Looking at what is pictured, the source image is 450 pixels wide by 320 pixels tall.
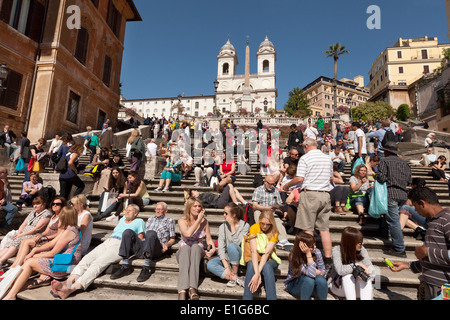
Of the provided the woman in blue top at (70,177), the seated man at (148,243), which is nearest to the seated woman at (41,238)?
the seated man at (148,243)

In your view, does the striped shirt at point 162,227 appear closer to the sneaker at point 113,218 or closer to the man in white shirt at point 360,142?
the sneaker at point 113,218

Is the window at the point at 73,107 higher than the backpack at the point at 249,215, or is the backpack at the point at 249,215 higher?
the window at the point at 73,107

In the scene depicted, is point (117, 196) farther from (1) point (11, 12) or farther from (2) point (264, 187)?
(1) point (11, 12)

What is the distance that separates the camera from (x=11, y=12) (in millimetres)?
12195

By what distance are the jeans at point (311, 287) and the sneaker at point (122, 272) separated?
2.92 metres

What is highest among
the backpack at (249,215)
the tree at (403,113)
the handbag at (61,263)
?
the tree at (403,113)

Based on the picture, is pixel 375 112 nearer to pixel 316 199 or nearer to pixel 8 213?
pixel 316 199

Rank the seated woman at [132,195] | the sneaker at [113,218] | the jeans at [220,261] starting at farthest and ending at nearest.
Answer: the seated woman at [132,195], the sneaker at [113,218], the jeans at [220,261]

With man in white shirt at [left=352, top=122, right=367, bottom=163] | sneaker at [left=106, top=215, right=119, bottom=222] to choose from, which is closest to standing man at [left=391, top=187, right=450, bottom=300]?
man in white shirt at [left=352, top=122, right=367, bottom=163]

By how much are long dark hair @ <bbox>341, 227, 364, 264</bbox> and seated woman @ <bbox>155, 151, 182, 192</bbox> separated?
5.62 m

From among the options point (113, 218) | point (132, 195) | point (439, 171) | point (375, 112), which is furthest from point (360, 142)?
point (375, 112)

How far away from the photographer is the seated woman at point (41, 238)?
160 inches
